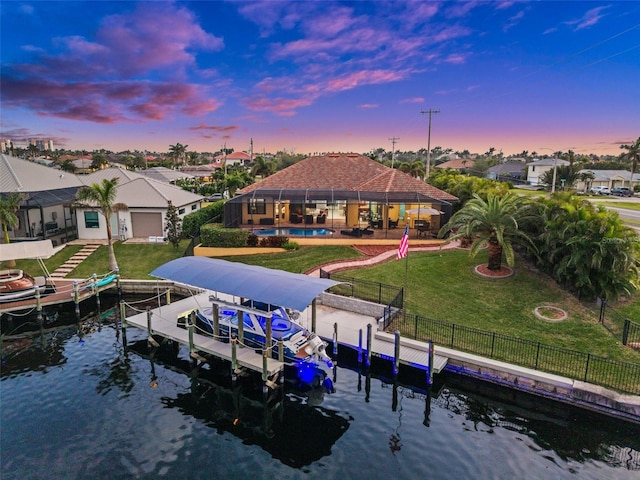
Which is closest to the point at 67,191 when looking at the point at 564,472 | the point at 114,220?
the point at 114,220

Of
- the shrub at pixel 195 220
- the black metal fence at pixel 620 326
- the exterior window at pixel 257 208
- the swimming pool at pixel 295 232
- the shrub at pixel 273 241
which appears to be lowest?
the black metal fence at pixel 620 326

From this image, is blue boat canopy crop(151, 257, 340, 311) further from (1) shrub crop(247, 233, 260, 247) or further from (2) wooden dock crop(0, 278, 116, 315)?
(1) shrub crop(247, 233, 260, 247)

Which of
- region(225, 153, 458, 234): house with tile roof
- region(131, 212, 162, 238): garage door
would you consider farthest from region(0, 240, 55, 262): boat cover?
region(225, 153, 458, 234): house with tile roof

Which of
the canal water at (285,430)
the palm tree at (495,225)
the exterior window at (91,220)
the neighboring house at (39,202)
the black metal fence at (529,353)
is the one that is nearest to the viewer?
the canal water at (285,430)

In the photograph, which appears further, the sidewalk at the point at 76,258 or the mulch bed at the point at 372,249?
the mulch bed at the point at 372,249

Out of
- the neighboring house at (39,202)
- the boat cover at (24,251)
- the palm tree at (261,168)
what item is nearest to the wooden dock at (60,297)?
the boat cover at (24,251)

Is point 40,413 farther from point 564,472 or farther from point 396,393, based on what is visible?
point 564,472

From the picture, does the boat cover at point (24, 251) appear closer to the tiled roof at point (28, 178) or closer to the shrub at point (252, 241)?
the tiled roof at point (28, 178)
